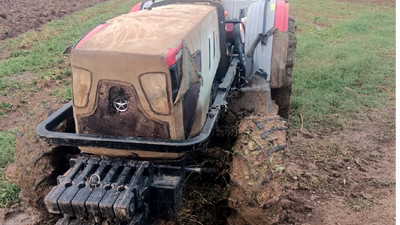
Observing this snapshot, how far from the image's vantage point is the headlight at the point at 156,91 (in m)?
2.30

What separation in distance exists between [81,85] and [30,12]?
524 inches

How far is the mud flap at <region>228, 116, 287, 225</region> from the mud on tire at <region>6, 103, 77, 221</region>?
130 cm

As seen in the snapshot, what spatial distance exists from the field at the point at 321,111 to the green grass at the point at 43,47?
2cm

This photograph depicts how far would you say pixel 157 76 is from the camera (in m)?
2.29

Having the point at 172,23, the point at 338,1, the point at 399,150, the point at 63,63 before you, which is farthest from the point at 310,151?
the point at 338,1

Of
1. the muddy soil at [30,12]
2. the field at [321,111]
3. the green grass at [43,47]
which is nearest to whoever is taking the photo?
the field at [321,111]

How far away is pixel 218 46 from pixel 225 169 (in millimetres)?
1136

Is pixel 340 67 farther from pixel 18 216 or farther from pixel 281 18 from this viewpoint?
pixel 18 216

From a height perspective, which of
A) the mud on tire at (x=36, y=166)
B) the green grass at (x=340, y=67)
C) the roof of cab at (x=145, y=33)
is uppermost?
the roof of cab at (x=145, y=33)

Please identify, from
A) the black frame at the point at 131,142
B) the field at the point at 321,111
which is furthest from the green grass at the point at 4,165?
the black frame at the point at 131,142

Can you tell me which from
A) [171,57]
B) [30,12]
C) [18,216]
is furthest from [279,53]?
[30,12]

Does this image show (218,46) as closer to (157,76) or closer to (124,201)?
(157,76)

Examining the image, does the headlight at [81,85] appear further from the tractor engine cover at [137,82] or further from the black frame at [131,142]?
the black frame at [131,142]

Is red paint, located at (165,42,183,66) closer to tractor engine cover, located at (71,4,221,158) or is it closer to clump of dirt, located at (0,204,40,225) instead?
tractor engine cover, located at (71,4,221,158)
